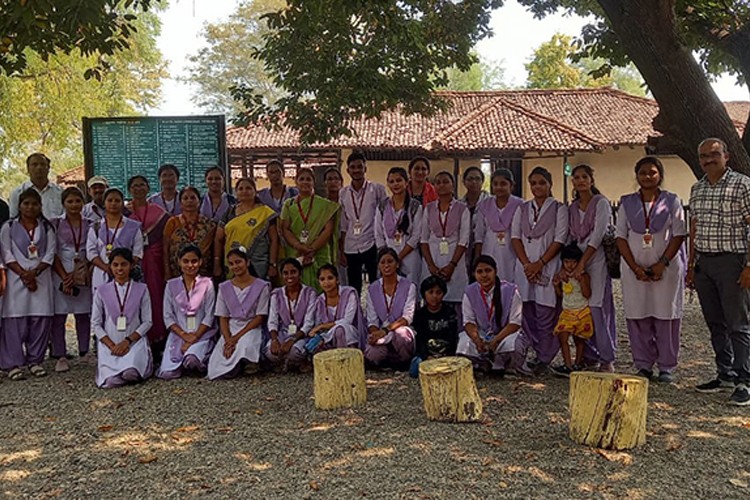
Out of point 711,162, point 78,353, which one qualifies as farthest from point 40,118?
point 711,162

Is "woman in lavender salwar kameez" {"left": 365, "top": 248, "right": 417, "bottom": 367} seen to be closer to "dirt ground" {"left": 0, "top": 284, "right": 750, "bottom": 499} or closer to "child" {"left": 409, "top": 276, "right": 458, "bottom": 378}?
"child" {"left": 409, "top": 276, "right": 458, "bottom": 378}

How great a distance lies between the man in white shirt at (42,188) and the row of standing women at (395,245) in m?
0.49

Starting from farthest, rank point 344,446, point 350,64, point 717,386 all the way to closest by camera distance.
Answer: point 350,64 < point 717,386 < point 344,446

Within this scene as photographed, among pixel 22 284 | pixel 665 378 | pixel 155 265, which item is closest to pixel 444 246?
pixel 665 378

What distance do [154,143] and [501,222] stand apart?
13.4ft

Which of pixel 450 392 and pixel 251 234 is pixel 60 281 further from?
pixel 450 392

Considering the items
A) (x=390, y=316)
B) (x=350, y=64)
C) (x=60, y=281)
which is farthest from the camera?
(x=350, y=64)

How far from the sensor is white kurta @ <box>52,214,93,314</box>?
6254 millimetres

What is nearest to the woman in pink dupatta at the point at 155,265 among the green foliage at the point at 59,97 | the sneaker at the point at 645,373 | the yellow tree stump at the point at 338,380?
the yellow tree stump at the point at 338,380

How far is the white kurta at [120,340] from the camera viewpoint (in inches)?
224

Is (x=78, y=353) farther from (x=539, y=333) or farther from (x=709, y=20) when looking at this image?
(x=709, y=20)

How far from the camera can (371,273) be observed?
6883mm

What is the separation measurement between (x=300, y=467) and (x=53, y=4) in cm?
342

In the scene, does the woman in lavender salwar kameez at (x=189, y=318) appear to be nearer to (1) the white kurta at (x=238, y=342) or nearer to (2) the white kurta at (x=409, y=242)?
(1) the white kurta at (x=238, y=342)
